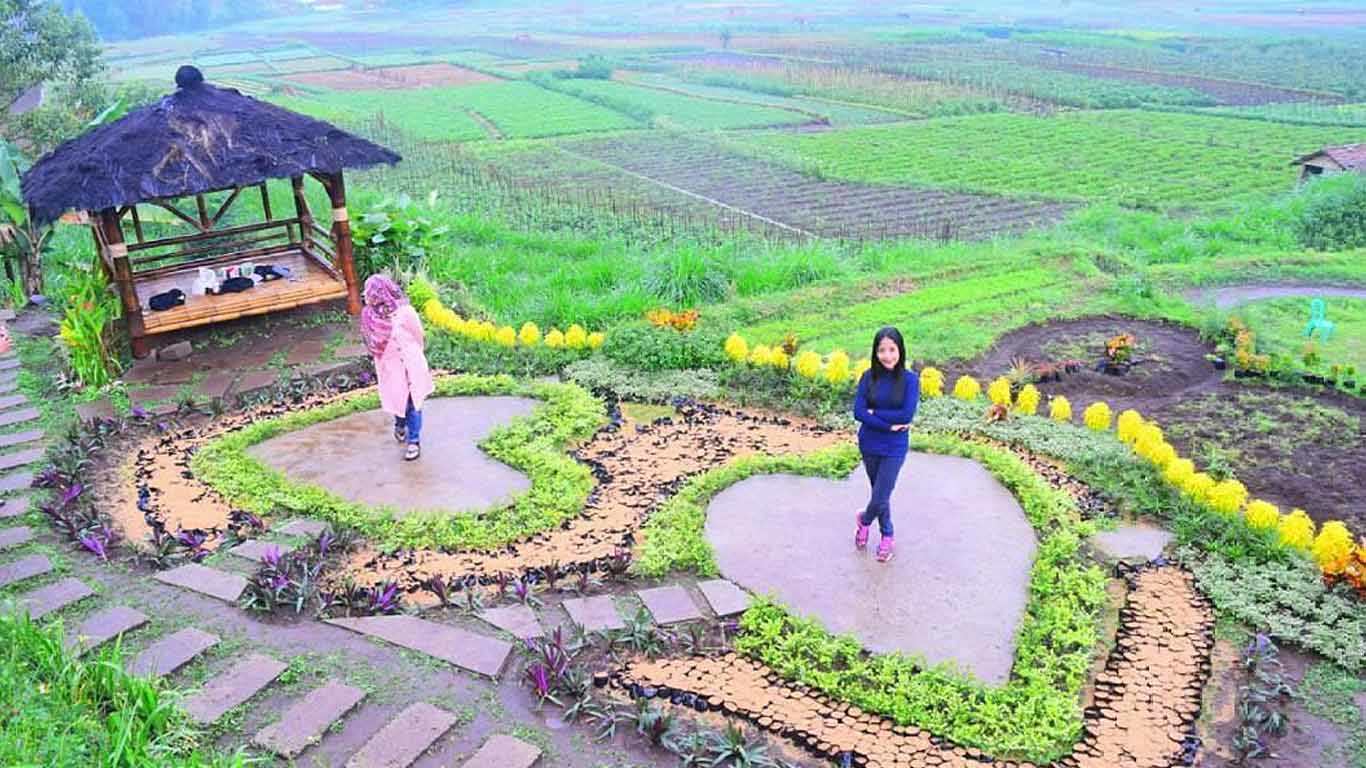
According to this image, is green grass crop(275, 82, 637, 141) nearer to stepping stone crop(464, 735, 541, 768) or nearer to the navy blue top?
the navy blue top

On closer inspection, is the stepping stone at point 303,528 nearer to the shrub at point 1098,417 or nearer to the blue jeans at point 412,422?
the blue jeans at point 412,422

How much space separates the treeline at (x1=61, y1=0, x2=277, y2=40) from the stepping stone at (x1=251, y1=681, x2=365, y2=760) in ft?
256

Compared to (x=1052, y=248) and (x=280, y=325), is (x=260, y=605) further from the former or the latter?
(x=1052, y=248)

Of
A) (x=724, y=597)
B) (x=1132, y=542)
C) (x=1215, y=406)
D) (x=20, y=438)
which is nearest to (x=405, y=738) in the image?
(x=724, y=597)

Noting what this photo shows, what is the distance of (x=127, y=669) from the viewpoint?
4453 millimetres

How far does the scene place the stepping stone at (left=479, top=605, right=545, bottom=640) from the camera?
485 centimetres

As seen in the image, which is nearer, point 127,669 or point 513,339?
point 127,669

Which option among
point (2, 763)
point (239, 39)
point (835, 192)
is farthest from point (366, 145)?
point (239, 39)

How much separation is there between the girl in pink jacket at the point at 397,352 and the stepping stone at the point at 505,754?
3289 mm

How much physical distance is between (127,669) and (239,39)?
79023 mm

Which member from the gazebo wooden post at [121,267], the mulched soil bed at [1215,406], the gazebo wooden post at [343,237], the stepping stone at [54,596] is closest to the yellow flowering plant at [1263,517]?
the mulched soil bed at [1215,406]

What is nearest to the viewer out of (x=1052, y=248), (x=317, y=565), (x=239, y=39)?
(x=317, y=565)

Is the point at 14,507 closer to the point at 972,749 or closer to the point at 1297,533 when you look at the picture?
the point at 972,749

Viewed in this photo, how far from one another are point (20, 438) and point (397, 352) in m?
2.94
